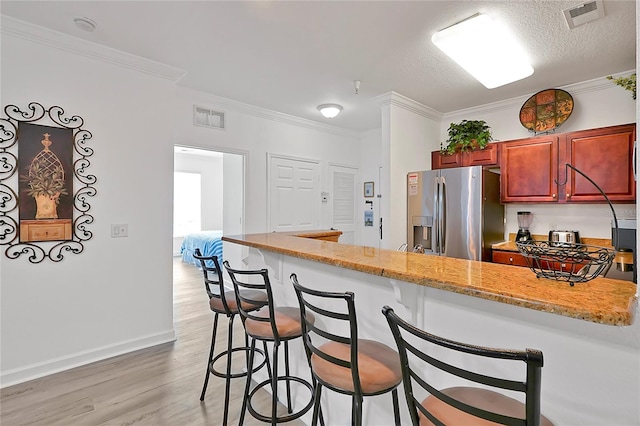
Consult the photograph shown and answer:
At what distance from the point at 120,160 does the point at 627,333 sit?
3431mm

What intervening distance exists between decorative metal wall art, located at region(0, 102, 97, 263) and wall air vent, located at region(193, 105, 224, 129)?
3.94 ft

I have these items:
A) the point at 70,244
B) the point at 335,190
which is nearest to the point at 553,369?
the point at 70,244

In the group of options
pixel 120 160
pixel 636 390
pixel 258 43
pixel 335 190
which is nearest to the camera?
pixel 636 390

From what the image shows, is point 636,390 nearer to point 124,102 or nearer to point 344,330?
point 344,330

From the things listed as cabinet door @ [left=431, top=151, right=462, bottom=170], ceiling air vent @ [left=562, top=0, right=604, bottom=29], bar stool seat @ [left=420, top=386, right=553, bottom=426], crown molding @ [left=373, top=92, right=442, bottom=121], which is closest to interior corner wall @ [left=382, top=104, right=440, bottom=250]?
crown molding @ [left=373, top=92, right=442, bottom=121]

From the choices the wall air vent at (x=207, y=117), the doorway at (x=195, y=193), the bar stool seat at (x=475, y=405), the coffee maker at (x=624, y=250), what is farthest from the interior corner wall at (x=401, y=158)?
the doorway at (x=195, y=193)

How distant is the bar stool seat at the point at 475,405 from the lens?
84cm

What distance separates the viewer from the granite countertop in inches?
30.1

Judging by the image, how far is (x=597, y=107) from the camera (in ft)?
10.5

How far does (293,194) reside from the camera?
15.2 ft

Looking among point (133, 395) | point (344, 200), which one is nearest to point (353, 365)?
point (133, 395)

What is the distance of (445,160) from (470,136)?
A: 0.44 m

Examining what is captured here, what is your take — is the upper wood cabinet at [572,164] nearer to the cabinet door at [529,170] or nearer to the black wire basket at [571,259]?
the cabinet door at [529,170]

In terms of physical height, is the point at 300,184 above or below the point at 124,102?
below
